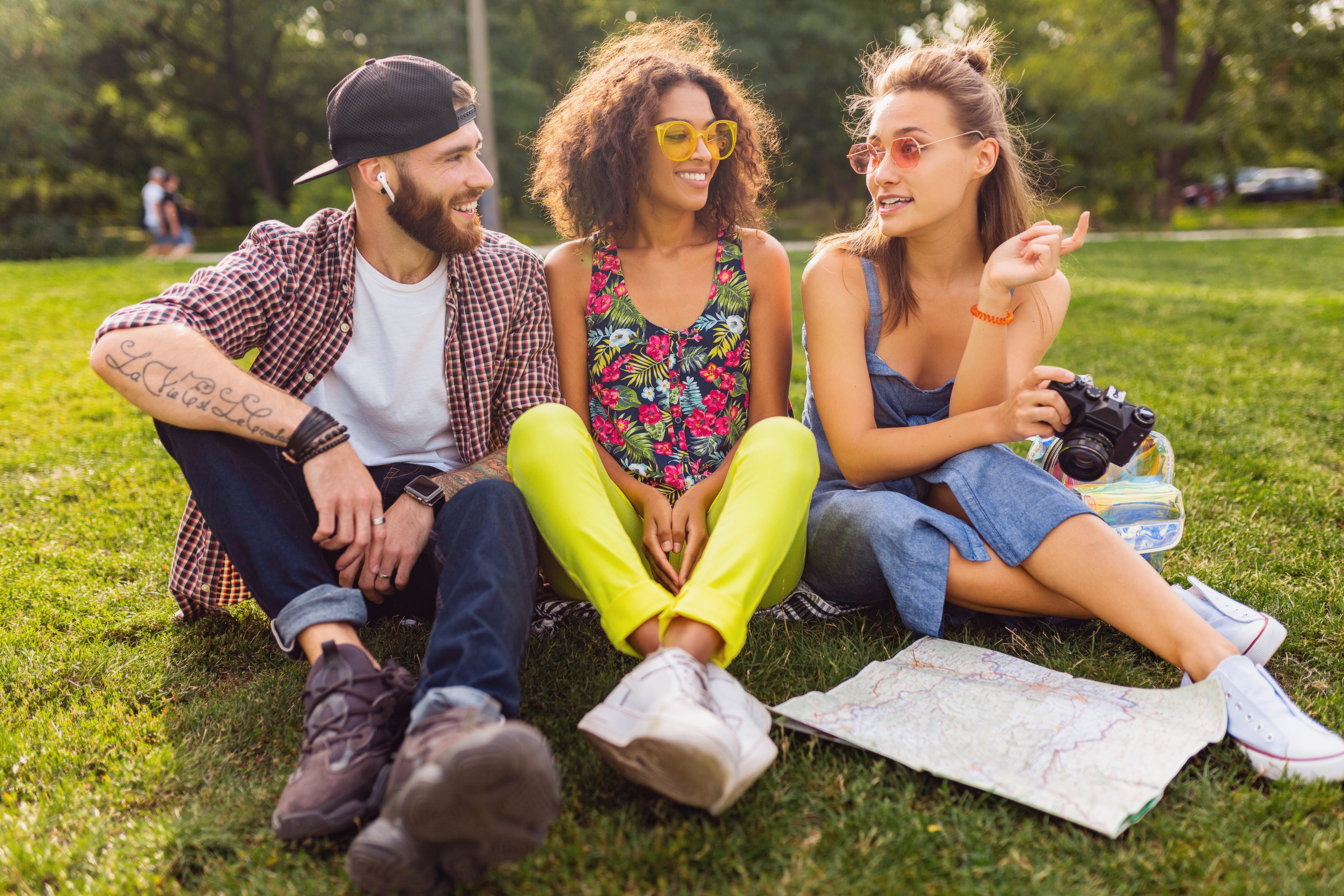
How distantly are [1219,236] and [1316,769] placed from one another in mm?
20418

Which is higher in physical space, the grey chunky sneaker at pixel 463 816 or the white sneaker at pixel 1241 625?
the grey chunky sneaker at pixel 463 816

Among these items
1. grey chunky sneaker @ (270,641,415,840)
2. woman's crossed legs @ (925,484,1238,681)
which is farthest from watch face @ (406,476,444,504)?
woman's crossed legs @ (925,484,1238,681)

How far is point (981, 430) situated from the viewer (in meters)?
2.55

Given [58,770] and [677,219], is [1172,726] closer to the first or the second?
[677,219]

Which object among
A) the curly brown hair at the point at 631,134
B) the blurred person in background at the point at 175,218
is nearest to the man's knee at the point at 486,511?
the curly brown hair at the point at 631,134

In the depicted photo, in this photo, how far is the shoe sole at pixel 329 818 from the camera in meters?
1.76

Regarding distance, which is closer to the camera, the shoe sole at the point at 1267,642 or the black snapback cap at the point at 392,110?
the shoe sole at the point at 1267,642

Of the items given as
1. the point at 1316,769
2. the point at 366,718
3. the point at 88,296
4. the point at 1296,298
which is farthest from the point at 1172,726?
the point at 88,296

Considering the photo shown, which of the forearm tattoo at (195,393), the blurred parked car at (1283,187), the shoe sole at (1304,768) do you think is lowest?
the blurred parked car at (1283,187)

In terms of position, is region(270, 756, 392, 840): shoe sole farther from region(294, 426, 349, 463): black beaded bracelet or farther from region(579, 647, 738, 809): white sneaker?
region(294, 426, 349, 463): black beaded bracelet

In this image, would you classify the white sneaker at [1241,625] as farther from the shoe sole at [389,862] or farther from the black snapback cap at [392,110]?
the black snapback cap at [392,110]

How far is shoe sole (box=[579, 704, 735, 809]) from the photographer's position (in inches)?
66.8

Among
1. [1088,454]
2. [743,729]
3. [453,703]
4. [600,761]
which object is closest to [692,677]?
[743,729]

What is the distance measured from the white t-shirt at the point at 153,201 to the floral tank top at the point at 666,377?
17423mm
